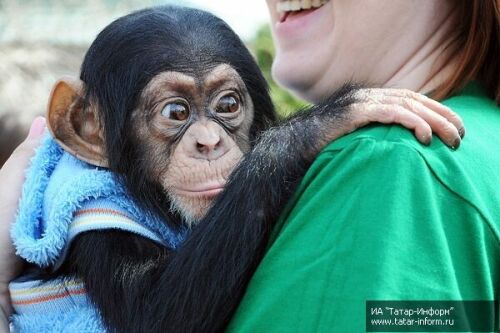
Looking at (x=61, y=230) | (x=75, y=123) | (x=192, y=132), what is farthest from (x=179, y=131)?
(x=61, y=230)

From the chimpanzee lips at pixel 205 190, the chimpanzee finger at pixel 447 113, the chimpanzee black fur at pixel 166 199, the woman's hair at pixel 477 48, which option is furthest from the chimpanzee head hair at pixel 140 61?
the chimpanzee finger at pixel 447 113

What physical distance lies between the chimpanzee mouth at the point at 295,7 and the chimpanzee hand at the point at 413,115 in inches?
22.1

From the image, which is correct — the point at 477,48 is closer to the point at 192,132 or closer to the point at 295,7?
the point at 295,7

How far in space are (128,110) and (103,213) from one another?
1.39ft

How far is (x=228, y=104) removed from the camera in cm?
241

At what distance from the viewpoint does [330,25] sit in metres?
2.09

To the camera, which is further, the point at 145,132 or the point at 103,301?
the point at 145,132

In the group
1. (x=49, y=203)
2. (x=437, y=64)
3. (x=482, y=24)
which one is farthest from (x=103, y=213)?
(x=482, y=24)

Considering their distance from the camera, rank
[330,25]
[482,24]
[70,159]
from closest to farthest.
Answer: [482,24] < [330,25] < [70,159]

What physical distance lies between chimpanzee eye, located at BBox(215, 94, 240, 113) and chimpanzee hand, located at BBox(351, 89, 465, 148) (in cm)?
74

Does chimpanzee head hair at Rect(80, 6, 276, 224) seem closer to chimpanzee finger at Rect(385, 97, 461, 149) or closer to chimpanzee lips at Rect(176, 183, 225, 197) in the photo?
chimpanzee lips at Rect(176, 183, 225, 197)

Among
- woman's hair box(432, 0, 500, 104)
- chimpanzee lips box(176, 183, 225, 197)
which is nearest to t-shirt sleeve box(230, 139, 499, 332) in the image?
woman's hair box(432, 0, 500, 104)

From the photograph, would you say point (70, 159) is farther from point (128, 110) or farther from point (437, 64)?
point (437, 64)

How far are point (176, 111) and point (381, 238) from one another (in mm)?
1123
